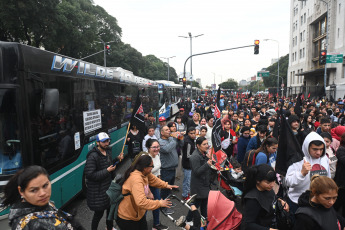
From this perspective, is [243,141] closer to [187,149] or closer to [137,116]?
[187,149]

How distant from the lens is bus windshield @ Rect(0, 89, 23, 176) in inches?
139

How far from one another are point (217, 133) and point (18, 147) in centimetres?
A: 355

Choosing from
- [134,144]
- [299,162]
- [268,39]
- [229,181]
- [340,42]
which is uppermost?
[268,39]

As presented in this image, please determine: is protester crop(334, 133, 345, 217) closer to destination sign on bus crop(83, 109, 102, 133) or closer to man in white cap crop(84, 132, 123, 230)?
man in white cap crop(84, 132, 123, 230)

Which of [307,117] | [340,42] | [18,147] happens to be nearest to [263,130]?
[307,117]

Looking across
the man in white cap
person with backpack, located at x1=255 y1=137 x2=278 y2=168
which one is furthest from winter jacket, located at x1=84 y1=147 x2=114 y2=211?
person with backpack, located at x1=255 y1=137 x2=278 y2=168

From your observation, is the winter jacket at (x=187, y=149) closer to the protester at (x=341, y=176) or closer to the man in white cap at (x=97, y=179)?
the man in white cap at (x=97, y=179)

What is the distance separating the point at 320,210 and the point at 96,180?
298cm

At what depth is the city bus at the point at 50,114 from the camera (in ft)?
11.7

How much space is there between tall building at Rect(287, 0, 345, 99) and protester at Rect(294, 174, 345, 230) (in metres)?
28.4

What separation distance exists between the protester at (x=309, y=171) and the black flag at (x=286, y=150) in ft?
0.29

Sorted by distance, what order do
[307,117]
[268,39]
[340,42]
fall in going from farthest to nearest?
[268,39] < [340,42] < [307,117]

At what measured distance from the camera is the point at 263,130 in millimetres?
5484

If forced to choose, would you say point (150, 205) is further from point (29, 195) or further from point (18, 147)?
point (18, 147)
